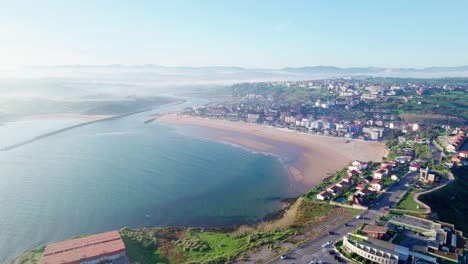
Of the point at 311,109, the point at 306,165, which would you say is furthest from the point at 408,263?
the point at 311,109

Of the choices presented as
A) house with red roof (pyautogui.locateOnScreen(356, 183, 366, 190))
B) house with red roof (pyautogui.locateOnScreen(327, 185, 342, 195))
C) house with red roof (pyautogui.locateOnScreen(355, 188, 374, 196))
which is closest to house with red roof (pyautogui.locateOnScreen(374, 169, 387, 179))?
house with red roof (pyautogui.locateOnScreen(356, 183, 366, 190))

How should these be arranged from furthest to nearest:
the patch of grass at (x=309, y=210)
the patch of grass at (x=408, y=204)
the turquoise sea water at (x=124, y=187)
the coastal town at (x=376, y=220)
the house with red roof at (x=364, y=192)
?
the house with red roof at (x=364, y=192) → the turquoise sea water at (x=124, y=187) → the patch of grass at (x=309, y=210) → the patch of grass at (x=408, y=204) → the coastal town at (x=376, y=220)

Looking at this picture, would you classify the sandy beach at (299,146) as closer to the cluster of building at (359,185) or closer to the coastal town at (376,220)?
the coastal town at (376,220)

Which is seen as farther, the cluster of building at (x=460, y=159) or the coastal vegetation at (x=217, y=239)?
the cluster of building at (x=460, y=159)

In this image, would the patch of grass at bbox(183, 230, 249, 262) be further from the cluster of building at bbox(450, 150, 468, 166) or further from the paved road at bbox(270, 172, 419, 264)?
the cluster of building at bbox(450, 150, 468, 166)

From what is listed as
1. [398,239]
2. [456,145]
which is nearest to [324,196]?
[398,239]

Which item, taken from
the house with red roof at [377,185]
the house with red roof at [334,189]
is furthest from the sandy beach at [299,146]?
the house with red roof at [377,185]

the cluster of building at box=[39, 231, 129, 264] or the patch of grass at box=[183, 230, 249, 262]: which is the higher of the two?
the cluster of building at box=[39, 231, 129, 264]
